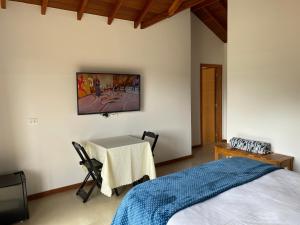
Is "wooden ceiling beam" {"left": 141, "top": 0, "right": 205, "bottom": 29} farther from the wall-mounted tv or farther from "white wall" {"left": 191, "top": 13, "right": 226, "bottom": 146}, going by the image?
"white wall" {"left": 191, "top": 13, "right": 226, "bottom": 146}

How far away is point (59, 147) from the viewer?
3.75 m

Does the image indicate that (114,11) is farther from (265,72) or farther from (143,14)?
(265,72)

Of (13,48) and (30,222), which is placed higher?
(13,48)

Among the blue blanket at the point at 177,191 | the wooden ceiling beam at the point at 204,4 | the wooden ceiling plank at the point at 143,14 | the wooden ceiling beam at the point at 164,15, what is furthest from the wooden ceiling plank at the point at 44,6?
the wooden ceiling beam at the point at 204,4

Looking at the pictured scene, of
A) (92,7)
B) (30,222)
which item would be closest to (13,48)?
(92,7)

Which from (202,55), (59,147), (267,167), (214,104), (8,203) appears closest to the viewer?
(267,167)

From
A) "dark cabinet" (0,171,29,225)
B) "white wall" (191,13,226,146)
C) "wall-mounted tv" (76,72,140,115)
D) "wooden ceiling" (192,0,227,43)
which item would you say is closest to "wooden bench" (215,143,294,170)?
"wall-mounted tv" (76,72,140,115)

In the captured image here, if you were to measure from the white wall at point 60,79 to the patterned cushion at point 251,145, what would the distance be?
1511 millimetres

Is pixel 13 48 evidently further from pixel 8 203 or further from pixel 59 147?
pixel 8 203

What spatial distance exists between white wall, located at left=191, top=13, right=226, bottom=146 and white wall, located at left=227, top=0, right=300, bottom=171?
6.06 ft

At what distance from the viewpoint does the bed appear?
153cm

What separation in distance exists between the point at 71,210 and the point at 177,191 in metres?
1.94

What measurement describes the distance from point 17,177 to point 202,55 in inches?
186

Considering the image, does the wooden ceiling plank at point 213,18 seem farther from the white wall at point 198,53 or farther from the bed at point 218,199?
the bed at point 218,199
